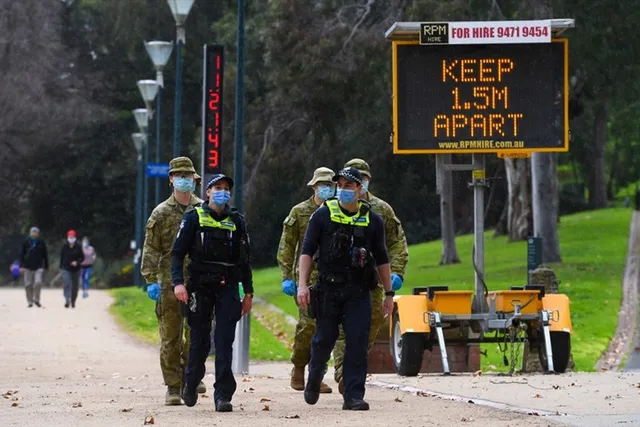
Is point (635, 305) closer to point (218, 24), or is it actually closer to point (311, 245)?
point (311, 245)

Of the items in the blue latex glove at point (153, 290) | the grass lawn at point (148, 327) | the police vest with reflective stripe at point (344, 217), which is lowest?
the grass lawn at point (148, 327)

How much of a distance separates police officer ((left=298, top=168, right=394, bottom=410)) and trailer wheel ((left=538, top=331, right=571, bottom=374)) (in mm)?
5238

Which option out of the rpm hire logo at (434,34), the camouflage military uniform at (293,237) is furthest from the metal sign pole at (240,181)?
the camouflage military uniform at (293,237)

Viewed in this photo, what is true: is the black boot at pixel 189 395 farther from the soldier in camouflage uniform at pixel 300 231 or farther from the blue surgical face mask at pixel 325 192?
the blue surgical face mask at pixel 325 192

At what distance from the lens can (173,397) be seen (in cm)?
1359

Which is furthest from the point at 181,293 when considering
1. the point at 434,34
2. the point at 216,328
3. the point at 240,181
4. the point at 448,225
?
the point at 448,225

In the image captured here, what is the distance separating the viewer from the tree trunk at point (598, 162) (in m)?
62.8

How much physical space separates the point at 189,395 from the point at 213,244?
1.24 metres

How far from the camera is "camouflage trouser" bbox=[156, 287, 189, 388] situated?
13.6m

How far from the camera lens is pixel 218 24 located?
199ft

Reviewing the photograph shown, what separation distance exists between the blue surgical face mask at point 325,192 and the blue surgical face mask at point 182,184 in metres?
1.28

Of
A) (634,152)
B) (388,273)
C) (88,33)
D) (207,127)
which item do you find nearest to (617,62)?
(207,127)

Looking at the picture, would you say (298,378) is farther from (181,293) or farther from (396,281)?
(181,293)

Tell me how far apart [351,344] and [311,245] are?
A: 810mm
